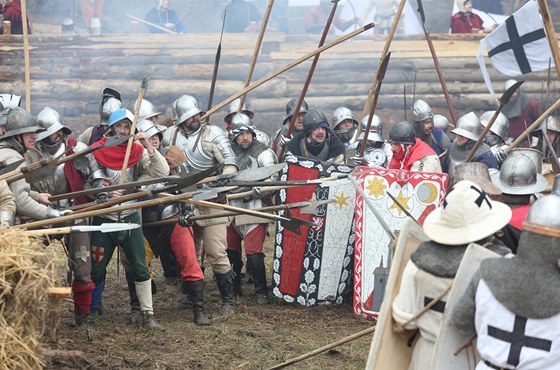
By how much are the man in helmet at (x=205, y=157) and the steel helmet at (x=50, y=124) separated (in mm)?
881

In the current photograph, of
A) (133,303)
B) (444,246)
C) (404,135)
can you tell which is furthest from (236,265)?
(444,246)

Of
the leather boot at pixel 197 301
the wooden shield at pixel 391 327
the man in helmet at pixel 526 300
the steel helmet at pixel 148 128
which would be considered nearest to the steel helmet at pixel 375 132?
the steel helmet at pixel 148 128

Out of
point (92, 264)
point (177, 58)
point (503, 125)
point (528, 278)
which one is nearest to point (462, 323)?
point (528, 278)

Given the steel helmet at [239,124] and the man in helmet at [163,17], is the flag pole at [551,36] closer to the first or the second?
the steel helmet at [239,124]

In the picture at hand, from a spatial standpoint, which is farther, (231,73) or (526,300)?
(231,73)

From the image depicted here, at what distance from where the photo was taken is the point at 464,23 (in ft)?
61.1

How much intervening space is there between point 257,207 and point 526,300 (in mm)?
5103

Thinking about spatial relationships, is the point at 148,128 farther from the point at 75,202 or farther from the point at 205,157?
the point at 75,202

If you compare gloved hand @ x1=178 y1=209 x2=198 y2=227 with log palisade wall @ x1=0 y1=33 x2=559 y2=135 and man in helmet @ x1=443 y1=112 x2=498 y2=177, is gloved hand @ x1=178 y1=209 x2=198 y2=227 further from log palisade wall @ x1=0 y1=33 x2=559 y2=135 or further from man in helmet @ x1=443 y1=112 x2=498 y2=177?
log palisade wall @ x1=0 y1=33 x2=559 y2=135

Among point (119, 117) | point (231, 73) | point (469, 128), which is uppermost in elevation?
point (119, 117)

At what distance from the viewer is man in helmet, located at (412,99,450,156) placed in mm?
12015

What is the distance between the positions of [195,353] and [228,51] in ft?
32.9

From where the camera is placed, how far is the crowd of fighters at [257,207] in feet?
15.0

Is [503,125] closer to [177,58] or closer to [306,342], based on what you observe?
[306,342]
